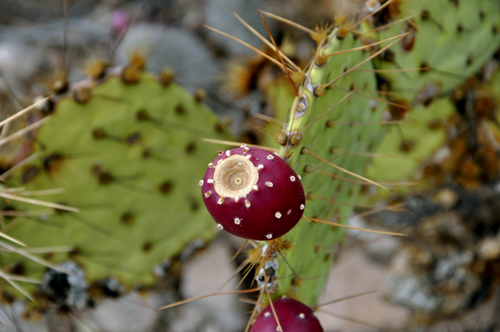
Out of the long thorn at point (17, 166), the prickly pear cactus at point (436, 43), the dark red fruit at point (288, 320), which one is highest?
the prickly pear cactus at point (436, 43)

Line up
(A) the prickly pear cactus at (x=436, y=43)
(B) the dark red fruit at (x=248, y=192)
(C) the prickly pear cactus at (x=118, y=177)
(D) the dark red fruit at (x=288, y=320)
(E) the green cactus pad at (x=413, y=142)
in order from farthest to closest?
1. (E) the green cactus pad at (x=413, y=142)
2. (C) the prickly pear cactus at (x=118, y=177)
3. (A) the prickly pear cactus at (x=436, y=43)
4. (D) the dark red fruit at (x=288, y=320)
5. (B) the dark red fruit at (x=248, y=192)

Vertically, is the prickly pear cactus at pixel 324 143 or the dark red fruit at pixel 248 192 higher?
the prickly pear cactus at pixel 324 143

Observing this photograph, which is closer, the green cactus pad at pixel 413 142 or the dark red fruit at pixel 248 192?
the dark red fruit at pixel 248 192

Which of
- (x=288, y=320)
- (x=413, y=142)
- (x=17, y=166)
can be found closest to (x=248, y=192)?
(x=288, y=320)

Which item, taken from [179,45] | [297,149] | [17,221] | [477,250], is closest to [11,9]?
[179,45]

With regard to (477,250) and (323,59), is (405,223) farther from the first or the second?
(323,59)

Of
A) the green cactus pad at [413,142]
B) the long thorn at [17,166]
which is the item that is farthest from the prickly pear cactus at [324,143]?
the long thorn at [17,166]

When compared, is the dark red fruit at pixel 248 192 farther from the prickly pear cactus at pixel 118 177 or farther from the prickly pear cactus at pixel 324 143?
the prickly pear cactus at pixel 118 177

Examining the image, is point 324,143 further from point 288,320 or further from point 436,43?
point 436,43
